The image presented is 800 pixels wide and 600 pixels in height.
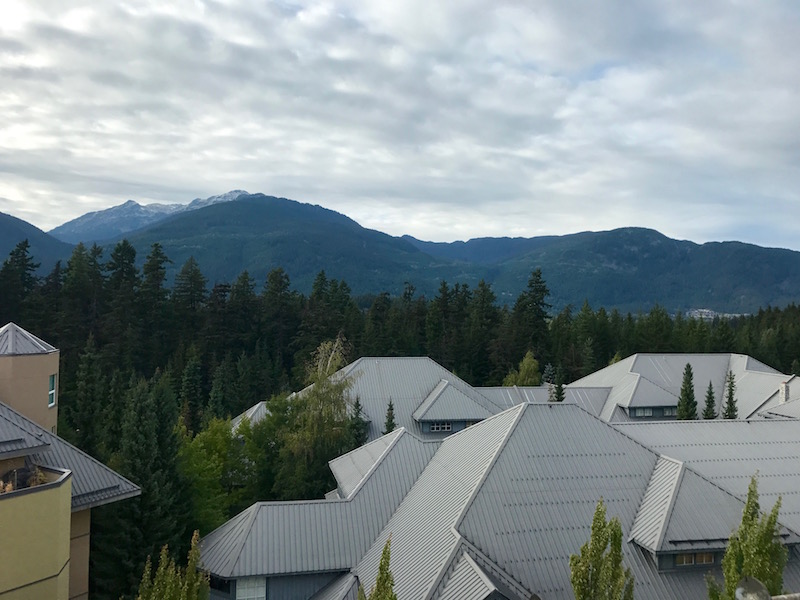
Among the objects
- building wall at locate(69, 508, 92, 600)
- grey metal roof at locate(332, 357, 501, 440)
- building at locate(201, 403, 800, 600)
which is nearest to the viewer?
building at locate(201, 403, 800, 600)

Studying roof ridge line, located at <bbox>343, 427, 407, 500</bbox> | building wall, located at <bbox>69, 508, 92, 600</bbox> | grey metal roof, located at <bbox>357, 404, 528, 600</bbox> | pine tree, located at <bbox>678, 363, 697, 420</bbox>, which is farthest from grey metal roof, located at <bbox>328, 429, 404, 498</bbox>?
pine tree, located at <bbox>678, 363, 697, 420</bbox>

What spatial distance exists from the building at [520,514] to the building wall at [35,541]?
5.09 metres

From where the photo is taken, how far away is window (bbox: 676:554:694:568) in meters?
15.8

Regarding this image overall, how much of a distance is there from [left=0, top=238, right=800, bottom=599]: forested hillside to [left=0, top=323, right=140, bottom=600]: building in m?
2.77

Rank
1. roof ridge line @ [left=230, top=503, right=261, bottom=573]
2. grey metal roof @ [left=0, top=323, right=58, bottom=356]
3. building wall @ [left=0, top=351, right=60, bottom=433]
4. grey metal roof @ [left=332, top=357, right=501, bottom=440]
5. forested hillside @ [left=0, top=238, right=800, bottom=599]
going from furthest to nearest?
grey metal roof @ [left=332, top=357, right=501, bottom=440], forested hillside @ [left=0, top=238, right=800, bottom=599], grey metal roof @ [left=0, top=323, right=58, bottom=356], building wall @ [left=0, top=351, right=60, bottom=433], roof ridge line @ [left=230, top=503, right=261, bottom=573]

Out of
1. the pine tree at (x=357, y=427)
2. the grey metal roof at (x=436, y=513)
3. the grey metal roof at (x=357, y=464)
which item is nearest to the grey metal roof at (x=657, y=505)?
the grey metal roof at (x=436, y=513)

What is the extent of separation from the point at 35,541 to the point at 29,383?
23.8 feet

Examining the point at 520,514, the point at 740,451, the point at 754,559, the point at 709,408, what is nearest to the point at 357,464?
the point at 520,514

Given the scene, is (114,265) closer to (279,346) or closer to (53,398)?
(279,346)

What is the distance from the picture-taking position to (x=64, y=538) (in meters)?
13.5

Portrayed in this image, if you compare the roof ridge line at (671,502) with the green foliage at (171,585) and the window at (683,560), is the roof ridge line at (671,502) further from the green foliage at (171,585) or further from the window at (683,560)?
the green foliage at (171,585)

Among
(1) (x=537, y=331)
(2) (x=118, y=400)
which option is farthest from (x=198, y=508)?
(1) (x=537, y=331)

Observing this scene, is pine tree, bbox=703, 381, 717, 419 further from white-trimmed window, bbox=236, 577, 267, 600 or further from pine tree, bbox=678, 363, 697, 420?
white-trimmed window, bbox=236, 577, 267, 600

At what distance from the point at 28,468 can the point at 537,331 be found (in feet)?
185
